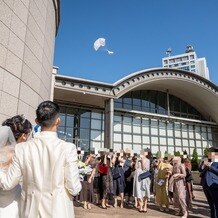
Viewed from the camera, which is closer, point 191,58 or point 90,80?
point 90,80

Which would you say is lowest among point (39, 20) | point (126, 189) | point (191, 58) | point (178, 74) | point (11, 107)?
point (126, 189)

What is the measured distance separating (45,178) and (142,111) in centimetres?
2340

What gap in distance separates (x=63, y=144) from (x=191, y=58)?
360 feet

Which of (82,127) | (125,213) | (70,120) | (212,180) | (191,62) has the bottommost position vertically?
(125,213)

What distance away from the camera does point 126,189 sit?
9.30m

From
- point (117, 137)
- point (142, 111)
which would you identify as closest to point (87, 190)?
point (117, 137)

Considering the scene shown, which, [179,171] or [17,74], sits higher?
[17,74]

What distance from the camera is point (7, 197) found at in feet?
7.72

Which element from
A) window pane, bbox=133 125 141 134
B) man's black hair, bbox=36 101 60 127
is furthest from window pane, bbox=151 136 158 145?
man's black hair, bbox=36 101 60 127

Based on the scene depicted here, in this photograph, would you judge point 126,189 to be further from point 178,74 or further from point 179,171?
point 178,74

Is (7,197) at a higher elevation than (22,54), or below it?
below

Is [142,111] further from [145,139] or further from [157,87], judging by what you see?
[157,87]

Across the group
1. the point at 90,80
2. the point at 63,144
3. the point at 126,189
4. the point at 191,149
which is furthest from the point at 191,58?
the point at 63,144

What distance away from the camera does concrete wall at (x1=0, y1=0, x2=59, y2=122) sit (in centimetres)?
589
